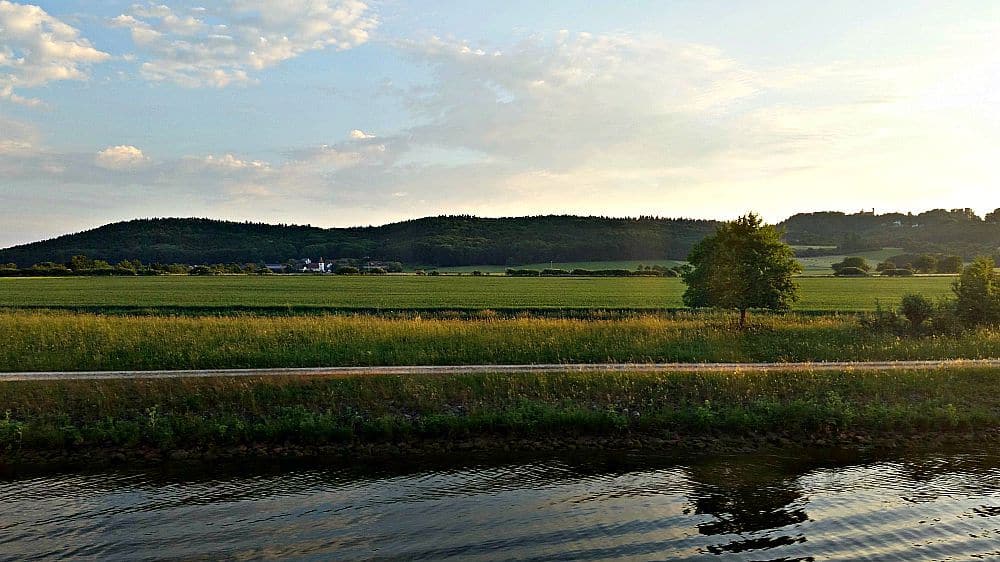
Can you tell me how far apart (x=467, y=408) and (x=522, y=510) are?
7788 millimetres

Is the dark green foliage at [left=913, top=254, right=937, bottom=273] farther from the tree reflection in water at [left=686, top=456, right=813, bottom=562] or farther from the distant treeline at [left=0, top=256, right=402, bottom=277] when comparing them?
the tree reflection in water at [left=686, top=456, right=813, bottom=562]

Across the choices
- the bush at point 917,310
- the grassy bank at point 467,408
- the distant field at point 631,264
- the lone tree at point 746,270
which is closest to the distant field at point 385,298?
the bush at point 917,310

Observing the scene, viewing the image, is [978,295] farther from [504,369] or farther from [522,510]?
[522,510]

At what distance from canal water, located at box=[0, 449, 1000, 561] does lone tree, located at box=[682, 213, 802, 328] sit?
648 inches

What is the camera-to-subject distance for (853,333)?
3197cm

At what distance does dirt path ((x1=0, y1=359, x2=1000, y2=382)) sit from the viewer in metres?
21.4

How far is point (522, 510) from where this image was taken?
1201 centimetres

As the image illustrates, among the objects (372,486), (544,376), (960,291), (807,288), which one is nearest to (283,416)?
(372,486)

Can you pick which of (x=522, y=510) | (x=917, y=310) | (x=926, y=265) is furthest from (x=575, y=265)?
(x=522, y=510)

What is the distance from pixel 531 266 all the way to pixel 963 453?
12002 cm

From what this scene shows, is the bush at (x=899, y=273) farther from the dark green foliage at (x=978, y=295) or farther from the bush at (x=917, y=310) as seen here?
the bush at (x=917, y=310)

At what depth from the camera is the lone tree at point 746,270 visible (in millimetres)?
32312

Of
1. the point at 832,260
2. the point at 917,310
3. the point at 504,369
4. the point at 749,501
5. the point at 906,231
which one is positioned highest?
the point at 906,231

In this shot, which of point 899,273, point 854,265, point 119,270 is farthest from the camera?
point 119,270
